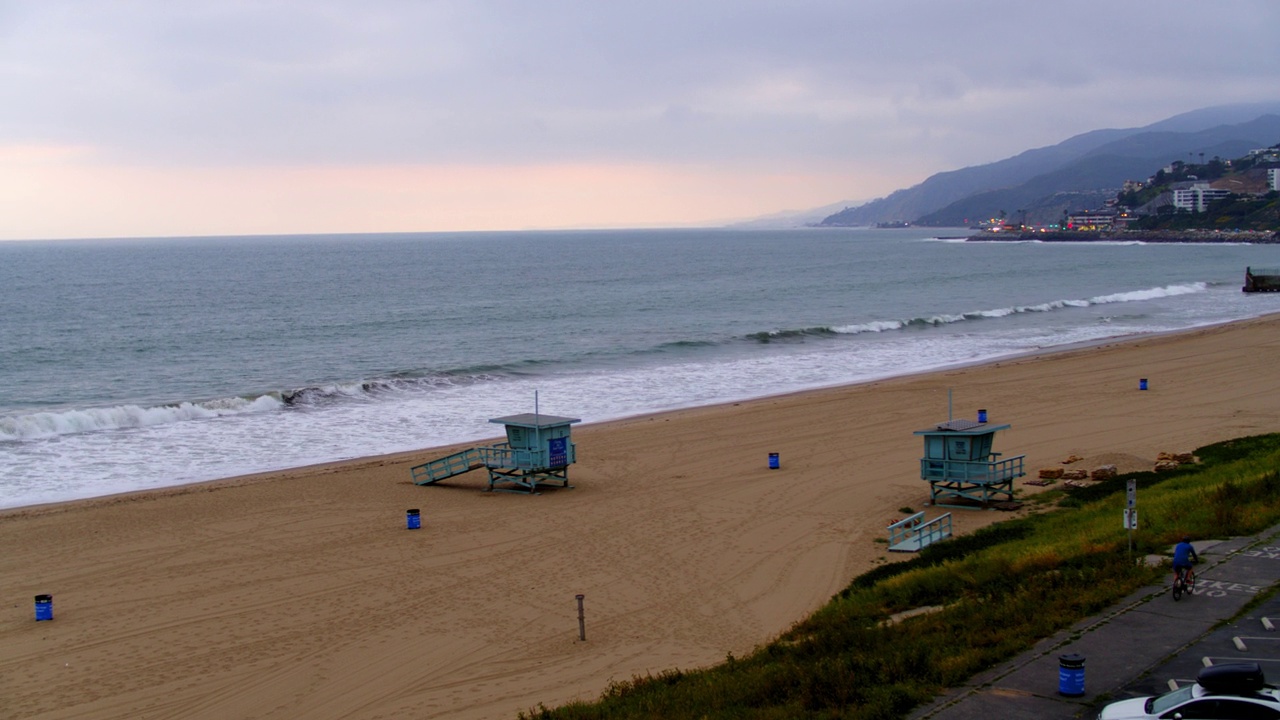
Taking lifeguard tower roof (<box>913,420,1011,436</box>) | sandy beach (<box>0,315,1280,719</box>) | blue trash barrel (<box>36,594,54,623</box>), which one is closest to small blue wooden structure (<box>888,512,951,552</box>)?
sandy beach (<box>0,315,1280,719</box>)

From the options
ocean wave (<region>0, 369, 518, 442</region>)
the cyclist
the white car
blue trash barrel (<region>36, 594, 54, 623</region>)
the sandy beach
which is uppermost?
the white car

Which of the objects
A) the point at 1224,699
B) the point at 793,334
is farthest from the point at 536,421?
the point at 793,334

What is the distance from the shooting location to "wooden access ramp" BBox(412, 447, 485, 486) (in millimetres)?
27594

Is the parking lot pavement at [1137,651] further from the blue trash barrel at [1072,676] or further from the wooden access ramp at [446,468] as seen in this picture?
the wooden access ramp at [446,468]

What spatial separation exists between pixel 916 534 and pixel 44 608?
16.1m

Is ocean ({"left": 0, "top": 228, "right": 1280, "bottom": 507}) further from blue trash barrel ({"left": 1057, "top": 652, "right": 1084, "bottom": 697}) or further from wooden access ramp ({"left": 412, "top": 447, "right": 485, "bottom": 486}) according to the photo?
blue trash barrel ({"left": 1057, "top": 652, "right": 1084, "bottom": 697})

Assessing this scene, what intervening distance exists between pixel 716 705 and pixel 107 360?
165ft

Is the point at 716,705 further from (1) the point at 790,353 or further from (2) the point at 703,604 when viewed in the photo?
(1) the point at 790,353

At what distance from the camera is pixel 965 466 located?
2341 cm

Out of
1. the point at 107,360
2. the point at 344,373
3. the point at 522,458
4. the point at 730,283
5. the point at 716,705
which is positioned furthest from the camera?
the point at 730,283

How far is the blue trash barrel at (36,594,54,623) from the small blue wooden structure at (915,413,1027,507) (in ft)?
57.7

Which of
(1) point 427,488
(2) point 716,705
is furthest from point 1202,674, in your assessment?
(1) point 427,488

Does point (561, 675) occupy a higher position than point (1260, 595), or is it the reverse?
point (1260, 595)

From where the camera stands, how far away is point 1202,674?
30.2ft
